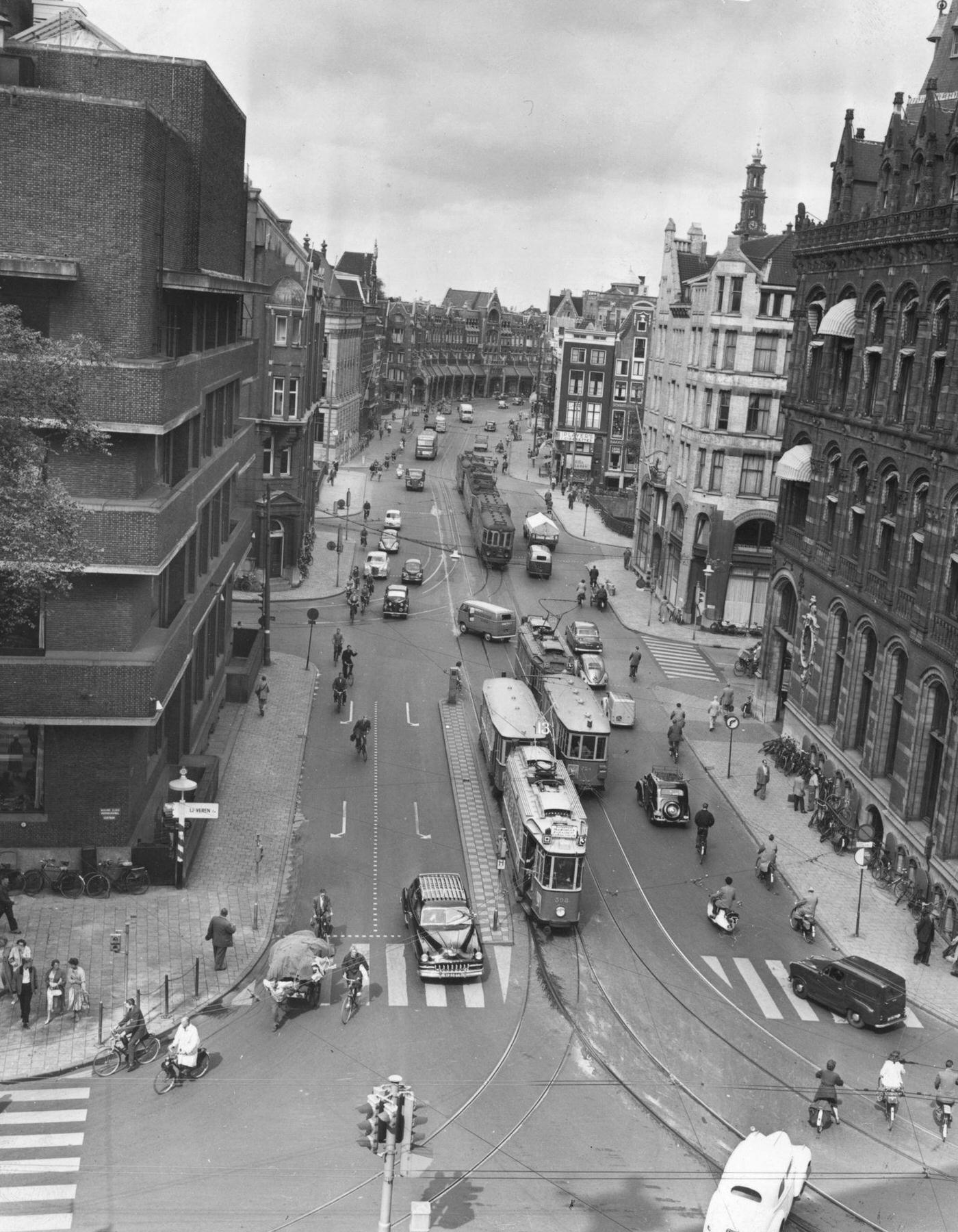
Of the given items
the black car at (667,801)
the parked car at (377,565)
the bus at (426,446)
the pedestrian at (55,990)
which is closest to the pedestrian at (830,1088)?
the pedestrian at (55,990)

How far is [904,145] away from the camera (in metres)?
46.8

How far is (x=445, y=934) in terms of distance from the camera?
109 ft

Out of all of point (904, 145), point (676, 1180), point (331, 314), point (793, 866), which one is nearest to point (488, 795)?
point (793, 866)

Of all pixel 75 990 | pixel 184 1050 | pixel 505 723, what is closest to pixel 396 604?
pixel 505 723

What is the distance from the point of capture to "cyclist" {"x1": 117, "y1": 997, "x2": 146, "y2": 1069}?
28141 millimetres

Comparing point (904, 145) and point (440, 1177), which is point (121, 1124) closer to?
point (440, 1177)

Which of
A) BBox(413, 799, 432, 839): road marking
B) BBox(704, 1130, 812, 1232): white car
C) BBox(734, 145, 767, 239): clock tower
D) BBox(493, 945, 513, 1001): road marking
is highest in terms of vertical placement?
BBox(734, 145, 767, 239): clock tower

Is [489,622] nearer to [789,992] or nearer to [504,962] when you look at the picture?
[504,962]

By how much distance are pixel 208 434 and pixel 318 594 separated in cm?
3231

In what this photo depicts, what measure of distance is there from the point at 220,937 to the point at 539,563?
57050mm

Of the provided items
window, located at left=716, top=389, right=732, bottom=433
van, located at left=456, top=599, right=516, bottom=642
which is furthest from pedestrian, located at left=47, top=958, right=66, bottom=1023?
window, located at left=716, top=389, right=732, bottom=433

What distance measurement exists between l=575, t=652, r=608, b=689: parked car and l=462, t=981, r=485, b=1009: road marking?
89.7ft

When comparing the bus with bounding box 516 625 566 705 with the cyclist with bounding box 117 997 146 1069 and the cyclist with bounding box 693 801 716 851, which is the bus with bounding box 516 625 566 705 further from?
the cyclist with bounding box 117 997 146 1069

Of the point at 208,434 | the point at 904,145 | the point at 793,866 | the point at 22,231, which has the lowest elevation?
the point at 793,866
